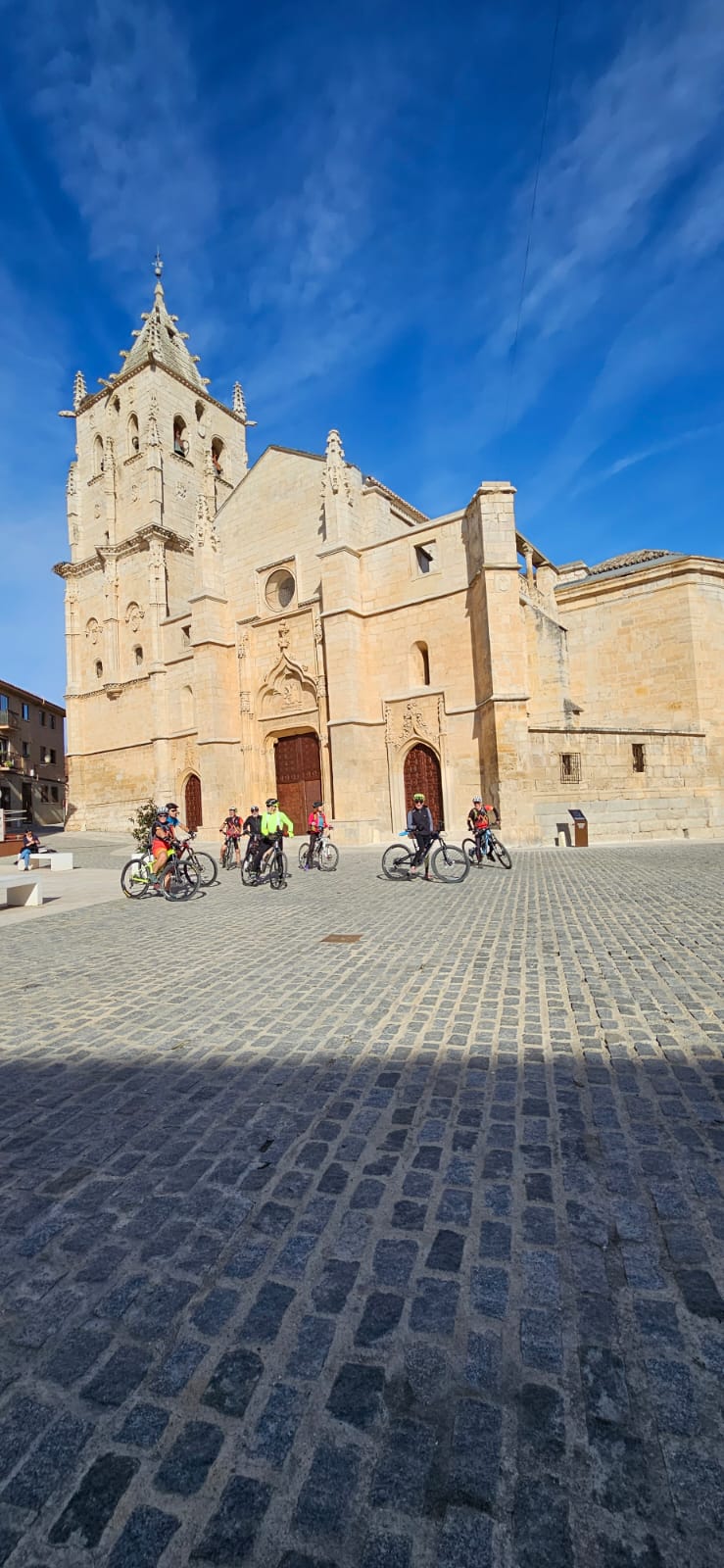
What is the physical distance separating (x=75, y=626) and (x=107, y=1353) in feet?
121

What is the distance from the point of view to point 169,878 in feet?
35.8

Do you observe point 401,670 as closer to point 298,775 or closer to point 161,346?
point 298,775

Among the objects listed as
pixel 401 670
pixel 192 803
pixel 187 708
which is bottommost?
pixel 192 803

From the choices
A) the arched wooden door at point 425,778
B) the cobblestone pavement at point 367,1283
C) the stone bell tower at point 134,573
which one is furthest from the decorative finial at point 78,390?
the cobblestone pavement at point 367,1283

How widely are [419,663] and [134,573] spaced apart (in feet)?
58.5

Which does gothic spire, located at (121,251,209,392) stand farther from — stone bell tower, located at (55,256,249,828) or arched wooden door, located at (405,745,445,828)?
arched wooden door, located at (405,745,445,828)

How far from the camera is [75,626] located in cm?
3397

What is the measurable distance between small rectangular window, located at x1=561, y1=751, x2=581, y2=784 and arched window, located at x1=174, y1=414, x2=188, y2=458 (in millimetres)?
28106

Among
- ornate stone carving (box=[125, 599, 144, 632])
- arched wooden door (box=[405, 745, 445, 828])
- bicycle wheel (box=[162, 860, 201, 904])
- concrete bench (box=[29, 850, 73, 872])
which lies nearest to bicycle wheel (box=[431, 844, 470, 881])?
bicycle wheel (box=[162, 860, 201, 904])

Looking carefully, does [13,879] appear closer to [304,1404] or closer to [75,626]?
[304,1404]

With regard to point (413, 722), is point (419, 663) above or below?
above

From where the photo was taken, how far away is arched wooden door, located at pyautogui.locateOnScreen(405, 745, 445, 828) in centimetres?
2069

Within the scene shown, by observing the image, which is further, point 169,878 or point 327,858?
point 327,858

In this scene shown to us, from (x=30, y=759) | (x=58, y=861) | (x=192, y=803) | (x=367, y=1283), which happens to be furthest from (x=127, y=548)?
(x=367, y=1283)
